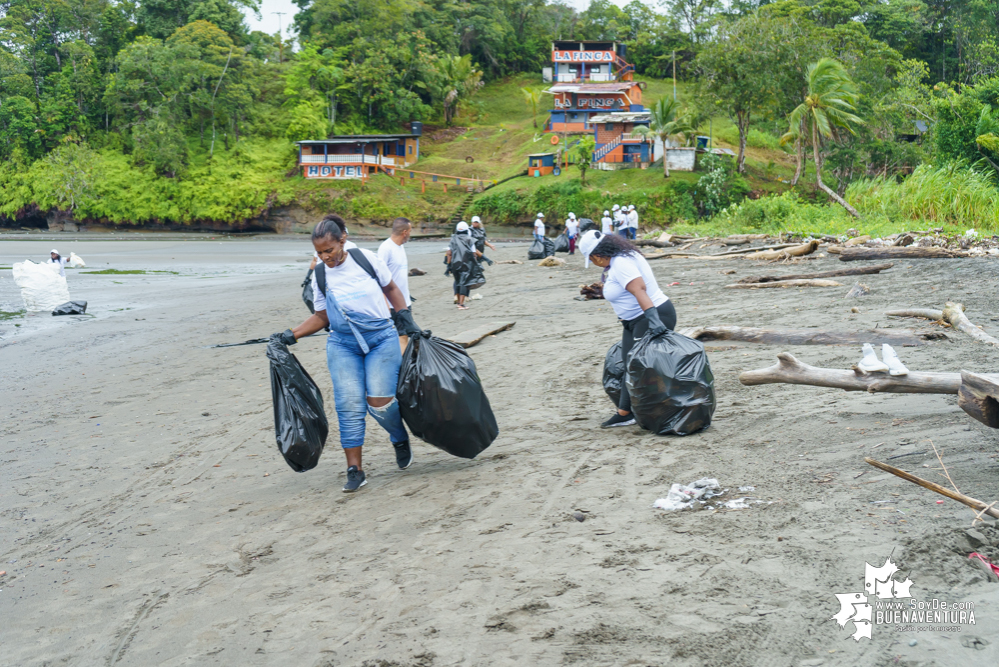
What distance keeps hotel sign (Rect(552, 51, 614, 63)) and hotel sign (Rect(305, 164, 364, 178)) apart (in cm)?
1987

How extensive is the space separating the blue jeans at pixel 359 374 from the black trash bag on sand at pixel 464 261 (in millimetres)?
8353

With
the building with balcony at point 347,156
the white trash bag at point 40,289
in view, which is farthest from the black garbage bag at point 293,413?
the building with balcony at point 347,156

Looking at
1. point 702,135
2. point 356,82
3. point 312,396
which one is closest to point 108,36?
point 356,82

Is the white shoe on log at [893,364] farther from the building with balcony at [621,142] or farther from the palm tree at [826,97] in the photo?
the building with balcony at [621,142]

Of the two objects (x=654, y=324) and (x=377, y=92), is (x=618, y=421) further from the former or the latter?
(x=377, y=92)

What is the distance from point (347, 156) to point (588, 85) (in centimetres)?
1824

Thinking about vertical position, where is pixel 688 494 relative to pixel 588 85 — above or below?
below

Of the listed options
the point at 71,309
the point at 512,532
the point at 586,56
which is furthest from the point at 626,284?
the point at 586,56

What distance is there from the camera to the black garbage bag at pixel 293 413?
4605 millimetres

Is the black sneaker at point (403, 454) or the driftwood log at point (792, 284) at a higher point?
the driftwood log at point (792, 284)

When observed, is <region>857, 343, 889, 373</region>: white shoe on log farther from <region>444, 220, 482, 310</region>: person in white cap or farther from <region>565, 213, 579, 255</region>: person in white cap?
<region>565, 213, 579, 255</region>: person in white cap

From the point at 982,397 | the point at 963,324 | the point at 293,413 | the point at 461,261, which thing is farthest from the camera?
the point at 461,261

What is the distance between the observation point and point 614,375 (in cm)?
566

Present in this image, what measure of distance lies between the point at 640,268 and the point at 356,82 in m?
54.1
